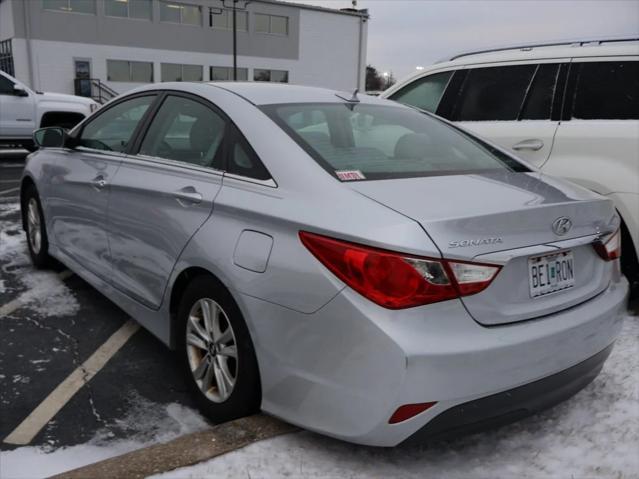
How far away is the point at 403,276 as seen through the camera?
206 centimetres

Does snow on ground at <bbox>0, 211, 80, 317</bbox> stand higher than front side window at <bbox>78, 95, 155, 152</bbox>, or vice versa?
front side window at <bbox>78, 95, 155, 152</bbox>

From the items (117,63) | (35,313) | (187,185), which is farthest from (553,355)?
(117,63)

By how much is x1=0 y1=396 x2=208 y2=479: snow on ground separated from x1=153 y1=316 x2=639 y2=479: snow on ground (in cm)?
51

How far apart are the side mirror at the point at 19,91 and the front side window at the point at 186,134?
34.1 ft

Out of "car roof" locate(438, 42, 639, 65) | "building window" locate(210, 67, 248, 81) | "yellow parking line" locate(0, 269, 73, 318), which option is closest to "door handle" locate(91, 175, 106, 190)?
"yellow parking line" locate(0, 269, 73, 318)

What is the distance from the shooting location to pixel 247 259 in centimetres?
244

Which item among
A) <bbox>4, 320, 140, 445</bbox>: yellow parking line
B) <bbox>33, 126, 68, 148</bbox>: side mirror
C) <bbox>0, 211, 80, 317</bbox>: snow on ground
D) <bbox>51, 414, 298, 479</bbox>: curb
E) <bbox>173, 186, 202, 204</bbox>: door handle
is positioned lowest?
<bbox>0, 211, 80, 317</bbox>: snow on ground

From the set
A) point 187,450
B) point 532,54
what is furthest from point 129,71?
point 187,450

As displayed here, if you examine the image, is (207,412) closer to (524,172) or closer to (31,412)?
(31,412)

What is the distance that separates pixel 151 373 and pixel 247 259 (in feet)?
4.35

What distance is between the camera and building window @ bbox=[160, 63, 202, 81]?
3797 centimetres

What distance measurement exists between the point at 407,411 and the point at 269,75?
42.1m

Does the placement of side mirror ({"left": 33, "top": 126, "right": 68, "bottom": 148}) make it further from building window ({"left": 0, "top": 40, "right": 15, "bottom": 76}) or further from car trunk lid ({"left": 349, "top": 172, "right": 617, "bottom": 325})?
building window ({"left": 0, "top": 40, "right": 15, "bottom": 76})

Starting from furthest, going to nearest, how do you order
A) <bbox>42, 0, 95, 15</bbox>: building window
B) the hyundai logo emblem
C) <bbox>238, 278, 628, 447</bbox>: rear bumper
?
<bbox>42, 0, 95, 15</bbox>: building window
the hyundai logo emblem
<bbox>238, 278, 628, 447</bbox>: rear bumper
